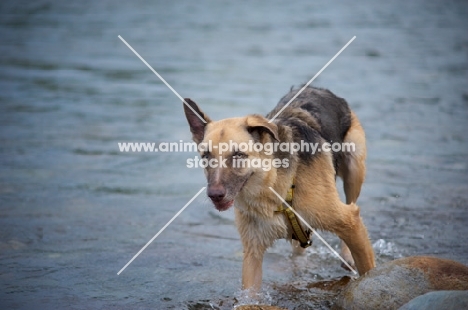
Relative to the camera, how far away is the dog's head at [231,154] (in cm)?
616

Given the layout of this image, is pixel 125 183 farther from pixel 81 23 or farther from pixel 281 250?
pixel 81 23

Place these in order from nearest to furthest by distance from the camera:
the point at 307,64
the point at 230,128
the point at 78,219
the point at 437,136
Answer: the point at 230,128
the point at 78,219
the point at 437,136
the point at 307,64

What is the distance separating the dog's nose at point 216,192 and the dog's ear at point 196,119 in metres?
0.87

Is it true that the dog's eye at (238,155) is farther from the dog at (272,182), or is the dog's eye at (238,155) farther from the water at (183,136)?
the water at (183,136)

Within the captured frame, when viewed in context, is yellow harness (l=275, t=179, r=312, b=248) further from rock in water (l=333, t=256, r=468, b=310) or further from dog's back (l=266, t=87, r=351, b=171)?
rock in water (l=333, t=256, r=468, b=310)

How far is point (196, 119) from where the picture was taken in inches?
267

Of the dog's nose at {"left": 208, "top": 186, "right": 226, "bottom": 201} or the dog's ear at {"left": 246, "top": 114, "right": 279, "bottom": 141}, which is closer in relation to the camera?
the dog's nose at {"left": 208, "top": 186, "right": 226, "bottom": 201}

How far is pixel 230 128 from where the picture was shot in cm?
642

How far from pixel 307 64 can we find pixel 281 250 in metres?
11.6

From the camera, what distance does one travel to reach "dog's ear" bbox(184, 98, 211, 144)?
672cm

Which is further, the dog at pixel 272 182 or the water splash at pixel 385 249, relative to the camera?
the water splash at pixel 385 249

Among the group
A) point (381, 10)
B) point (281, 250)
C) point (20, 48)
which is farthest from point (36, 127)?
point (381, 10)

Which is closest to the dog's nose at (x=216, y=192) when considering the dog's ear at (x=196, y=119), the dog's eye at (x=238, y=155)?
the dog's eye at (x=238, y=155)

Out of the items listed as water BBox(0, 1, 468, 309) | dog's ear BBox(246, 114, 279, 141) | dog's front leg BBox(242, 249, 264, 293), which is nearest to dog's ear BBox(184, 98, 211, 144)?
dog's ear BBox(246, 114, 279, 141)
